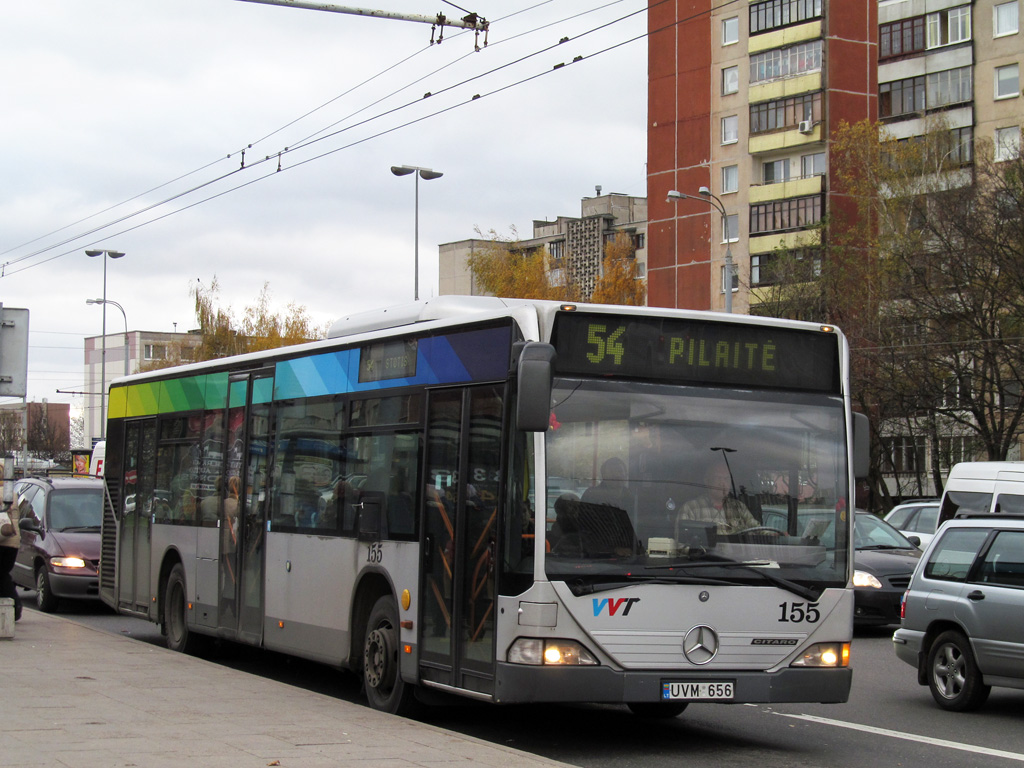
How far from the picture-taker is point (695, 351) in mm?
9531

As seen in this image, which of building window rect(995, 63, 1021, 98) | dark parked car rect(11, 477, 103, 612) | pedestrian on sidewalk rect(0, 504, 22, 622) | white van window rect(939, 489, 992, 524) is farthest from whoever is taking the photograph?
building window rect(995, 63, 1021, 98)

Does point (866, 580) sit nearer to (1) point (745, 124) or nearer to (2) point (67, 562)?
(2) point (67, 562)

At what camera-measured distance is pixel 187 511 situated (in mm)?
15398

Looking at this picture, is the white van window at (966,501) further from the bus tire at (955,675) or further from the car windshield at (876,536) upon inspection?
the bus tire at (955,675)

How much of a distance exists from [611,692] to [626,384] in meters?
1.99

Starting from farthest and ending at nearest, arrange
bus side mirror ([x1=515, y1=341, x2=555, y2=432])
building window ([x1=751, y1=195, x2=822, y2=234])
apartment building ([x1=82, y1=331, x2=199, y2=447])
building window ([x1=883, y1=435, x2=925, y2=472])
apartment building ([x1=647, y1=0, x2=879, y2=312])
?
apartment building ([x1=82, y1=331, x2=199, y2=447]) → apartment building ([x1=647, y1=0, x2=879, y2=312]) → building window ([x1=751, y1=195, x2=822, y2=234]) → building window ([x1=883, y1=435, x2=925, y2=472]) → bus side mirror ([x1=515, y1=341, x2=555, y2=432])

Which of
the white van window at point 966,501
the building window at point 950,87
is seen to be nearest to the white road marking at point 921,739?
the white van window at point 966,501

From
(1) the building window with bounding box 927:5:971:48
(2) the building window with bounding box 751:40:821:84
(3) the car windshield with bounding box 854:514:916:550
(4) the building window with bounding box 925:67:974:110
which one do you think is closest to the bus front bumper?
(3) the car windshield with bounding box 854:514:916:550

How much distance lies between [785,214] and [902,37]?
9.92 metres

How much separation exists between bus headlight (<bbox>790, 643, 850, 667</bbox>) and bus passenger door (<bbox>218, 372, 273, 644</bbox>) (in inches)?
226

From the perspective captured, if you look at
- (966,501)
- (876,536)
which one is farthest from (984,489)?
(876,536)

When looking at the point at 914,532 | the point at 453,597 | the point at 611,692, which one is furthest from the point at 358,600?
the point at 914,532

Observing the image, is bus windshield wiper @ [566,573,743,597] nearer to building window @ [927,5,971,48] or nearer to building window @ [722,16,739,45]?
building window @ [927,5,971,48]

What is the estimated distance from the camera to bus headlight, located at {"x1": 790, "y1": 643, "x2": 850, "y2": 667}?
30.9ft
